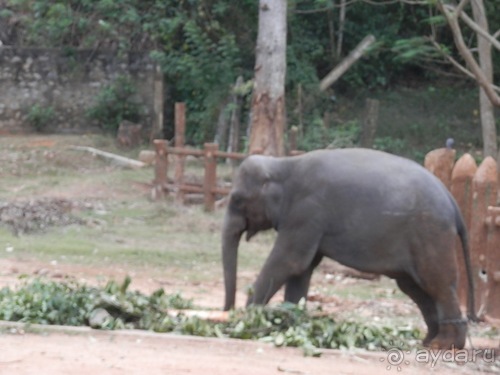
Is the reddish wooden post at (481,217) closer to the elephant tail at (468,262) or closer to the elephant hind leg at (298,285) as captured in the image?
the elephant tail at (468,262)

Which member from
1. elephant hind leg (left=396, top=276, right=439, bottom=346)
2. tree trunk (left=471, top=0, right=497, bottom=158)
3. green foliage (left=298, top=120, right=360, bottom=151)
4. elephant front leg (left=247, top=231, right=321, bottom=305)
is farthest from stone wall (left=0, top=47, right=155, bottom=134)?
elephant hind leg (left=396, top=276, right=439, bottom=346)

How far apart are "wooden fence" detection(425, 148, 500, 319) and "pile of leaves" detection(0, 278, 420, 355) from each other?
2.28 meters

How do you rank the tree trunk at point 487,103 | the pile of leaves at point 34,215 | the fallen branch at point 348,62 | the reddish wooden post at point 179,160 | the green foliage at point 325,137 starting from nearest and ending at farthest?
the pile of leaves at point 34,215
the reddish wooden post at point 179,160
the tree trunk at point 487,103
the green foliage at point 325,137
the fallen branch at point 348,62

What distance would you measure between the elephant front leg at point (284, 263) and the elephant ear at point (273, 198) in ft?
0.74

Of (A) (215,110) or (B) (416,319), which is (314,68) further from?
(B) (416,319)

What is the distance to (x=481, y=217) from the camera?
10562mm

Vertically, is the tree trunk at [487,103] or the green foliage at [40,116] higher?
the tree trunk at [487,103]

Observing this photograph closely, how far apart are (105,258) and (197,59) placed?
10.3m

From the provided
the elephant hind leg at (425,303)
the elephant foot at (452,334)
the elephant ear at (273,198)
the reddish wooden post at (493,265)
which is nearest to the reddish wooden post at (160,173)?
the reddish wooden post at (493,265)

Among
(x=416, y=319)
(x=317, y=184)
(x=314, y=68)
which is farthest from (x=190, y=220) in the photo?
(x=314, y=68)

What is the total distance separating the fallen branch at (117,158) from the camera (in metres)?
21.1

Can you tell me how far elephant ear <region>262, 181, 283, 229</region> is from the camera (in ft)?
A: 30.1

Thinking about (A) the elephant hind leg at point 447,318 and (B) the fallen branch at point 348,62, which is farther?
(B) the fallen branch at point 348,62

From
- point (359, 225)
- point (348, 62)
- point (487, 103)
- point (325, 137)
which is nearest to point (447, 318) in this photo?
point (359, 225)
